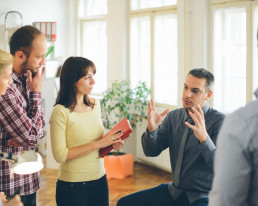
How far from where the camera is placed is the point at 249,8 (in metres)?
4.44

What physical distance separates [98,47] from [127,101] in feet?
6.24

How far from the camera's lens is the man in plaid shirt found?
207 cm

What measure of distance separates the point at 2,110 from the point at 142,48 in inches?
155

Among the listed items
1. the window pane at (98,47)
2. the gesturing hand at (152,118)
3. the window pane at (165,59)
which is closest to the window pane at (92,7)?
the window pane at (98,47)

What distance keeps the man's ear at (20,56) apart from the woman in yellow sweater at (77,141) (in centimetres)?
32

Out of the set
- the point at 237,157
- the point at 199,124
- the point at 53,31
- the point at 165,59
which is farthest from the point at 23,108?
the point at 53,31

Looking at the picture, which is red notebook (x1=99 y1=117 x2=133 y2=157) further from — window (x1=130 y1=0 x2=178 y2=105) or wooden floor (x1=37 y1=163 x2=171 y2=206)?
window (x1=130 y1=0 x2=178 y2=105)

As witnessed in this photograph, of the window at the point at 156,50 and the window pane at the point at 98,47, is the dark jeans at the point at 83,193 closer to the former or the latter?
the window at the point at 156,50

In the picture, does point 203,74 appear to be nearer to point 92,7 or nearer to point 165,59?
point 165,59

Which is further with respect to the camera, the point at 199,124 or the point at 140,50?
the point at 140,50

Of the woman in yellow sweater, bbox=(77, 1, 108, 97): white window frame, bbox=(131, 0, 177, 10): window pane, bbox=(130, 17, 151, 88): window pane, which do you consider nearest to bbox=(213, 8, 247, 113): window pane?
bbox=(131, 0, 177, 10): window pane

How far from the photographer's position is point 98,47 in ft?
22.6

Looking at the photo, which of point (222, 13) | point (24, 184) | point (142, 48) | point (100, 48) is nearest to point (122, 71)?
Answer: point (142, 48)

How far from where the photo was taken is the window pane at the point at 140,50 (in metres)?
5.75
